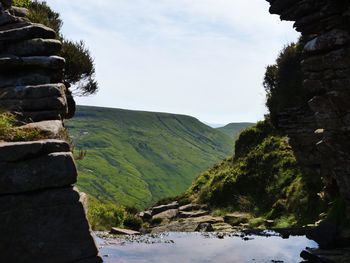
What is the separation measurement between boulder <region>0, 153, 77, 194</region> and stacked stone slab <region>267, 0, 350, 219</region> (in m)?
19.5

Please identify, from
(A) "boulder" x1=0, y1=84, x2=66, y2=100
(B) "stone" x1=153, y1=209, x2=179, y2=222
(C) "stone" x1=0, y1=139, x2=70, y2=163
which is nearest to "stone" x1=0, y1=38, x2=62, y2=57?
(A) "boulder" x1=0, y1=84, x2=66, y2=100

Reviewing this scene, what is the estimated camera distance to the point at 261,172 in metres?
62.7

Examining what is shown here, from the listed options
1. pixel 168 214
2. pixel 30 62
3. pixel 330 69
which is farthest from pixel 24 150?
pixel 168 214

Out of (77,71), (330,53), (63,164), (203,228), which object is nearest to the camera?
(63,164)

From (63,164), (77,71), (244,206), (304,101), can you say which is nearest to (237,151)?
(244,206)

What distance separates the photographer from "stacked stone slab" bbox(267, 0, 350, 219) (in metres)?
26.8

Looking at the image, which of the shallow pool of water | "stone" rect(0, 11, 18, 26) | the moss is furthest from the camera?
the shallow pool of water

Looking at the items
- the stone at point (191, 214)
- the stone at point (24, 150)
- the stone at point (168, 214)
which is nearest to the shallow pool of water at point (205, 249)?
the stone at point (24, 150)

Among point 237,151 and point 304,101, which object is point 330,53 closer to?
point 304,101

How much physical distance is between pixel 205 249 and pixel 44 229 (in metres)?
18.6

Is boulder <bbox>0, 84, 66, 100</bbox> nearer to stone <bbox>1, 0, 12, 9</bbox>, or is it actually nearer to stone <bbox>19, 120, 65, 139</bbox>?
stone <bbox>19, 120, 65, 139</bbox>

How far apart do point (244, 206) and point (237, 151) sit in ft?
54.5

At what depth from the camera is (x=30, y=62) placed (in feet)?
78.8

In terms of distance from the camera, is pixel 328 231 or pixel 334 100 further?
pixel 328 231
